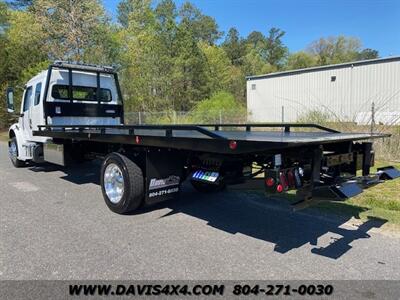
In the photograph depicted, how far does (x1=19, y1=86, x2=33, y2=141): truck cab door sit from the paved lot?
3.53 metres

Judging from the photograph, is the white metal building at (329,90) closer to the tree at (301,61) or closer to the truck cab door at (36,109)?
the truck cab door at (36,109)

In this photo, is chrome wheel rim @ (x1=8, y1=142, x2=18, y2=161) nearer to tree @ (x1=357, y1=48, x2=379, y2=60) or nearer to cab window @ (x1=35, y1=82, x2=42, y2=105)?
cab window @ (x1=35, y1=82, x2=42, y2=105)

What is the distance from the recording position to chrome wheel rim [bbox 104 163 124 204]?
6010mm

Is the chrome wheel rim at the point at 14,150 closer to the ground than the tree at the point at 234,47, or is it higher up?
closer to the ground

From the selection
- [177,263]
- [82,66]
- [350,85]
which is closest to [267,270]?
[177,263]

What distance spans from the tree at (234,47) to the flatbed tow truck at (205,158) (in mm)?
71895

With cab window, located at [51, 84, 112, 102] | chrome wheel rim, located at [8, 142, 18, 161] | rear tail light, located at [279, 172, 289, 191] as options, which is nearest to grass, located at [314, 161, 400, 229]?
rear tail light, located at [279, 172, 289, 191]

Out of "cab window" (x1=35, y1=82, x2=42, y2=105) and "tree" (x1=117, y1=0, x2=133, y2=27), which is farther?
"tree" (x1=117, y1=0, x2=133, y2=27)

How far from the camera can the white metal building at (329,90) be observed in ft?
89.5

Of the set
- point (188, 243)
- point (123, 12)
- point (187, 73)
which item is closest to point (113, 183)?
point (188, 243)

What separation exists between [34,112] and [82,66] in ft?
5.49

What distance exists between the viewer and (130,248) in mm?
4559

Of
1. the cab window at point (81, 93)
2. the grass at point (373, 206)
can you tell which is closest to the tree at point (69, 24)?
the cab window at point (81, 93)

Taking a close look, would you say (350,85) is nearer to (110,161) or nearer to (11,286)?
(110,161)
